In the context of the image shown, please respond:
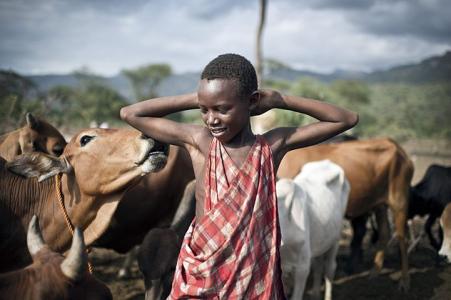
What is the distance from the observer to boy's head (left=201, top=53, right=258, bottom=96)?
201 cm

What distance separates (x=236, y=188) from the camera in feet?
6.59

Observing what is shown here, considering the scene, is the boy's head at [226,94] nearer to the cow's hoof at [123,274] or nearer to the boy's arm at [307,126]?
the boy's arm at [307,126]

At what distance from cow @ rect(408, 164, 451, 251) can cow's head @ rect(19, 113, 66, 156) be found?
539 centimetres

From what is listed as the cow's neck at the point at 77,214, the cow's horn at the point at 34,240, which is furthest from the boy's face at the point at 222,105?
the cow's neck at the point at 77,214

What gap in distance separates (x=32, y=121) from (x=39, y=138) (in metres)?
0.18

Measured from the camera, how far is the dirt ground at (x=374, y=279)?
5469mm

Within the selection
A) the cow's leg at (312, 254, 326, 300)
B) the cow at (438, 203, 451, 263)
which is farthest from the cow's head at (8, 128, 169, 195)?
the cow at (438, 203, 451, 263)

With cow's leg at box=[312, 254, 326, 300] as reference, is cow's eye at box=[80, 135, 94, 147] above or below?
above

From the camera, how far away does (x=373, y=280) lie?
605 centimetres

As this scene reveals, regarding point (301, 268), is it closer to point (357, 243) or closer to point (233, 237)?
point (233, 237)

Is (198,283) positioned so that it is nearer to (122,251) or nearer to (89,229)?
(89,229)

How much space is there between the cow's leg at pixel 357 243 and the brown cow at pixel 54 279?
208 inches

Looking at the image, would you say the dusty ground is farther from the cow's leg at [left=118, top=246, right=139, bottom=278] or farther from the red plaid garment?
the red plaid garment

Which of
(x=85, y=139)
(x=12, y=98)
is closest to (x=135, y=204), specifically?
(x=85, y=139)
